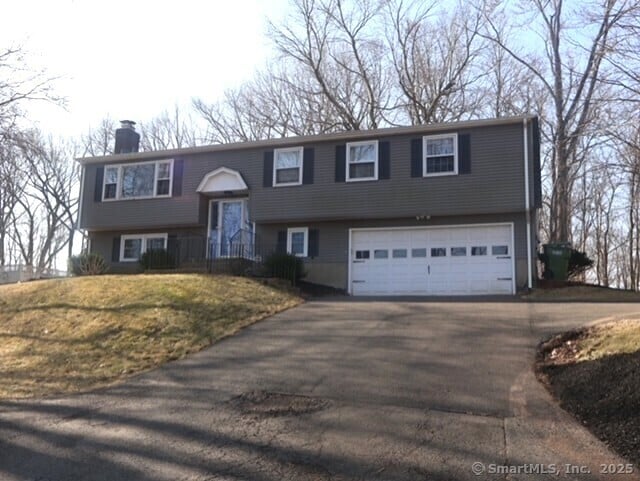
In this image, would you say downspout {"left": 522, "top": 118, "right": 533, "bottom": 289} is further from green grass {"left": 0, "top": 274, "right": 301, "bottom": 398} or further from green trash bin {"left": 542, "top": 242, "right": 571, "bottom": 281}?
green grass {"left": 0, "top": 274, "right": 301, "bottom": 398}

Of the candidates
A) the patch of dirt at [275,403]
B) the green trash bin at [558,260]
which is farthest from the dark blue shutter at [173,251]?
the patch of dirt at [275,403]

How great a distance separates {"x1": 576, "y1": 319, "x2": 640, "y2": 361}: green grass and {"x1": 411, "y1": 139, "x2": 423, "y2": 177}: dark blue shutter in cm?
1003

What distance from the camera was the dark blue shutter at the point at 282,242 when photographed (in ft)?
62.8

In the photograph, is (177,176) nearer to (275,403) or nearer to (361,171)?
(361,171)

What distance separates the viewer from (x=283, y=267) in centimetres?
1708

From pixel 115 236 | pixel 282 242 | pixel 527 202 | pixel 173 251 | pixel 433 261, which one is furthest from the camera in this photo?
pixel 115 236

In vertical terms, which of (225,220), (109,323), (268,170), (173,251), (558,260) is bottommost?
(109,323)

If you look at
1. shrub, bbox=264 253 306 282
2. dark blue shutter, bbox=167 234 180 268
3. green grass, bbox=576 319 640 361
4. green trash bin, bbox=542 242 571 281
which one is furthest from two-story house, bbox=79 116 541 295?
green grass, bbox=576 319 640 361

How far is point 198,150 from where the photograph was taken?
2050 centimetres

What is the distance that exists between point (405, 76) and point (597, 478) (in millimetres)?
27517

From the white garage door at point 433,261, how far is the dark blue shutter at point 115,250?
30.4ft

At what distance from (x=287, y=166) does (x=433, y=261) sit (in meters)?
5.94

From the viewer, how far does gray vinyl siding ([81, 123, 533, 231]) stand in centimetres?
1683

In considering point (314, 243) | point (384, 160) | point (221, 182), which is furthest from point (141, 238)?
point (384, 160)
